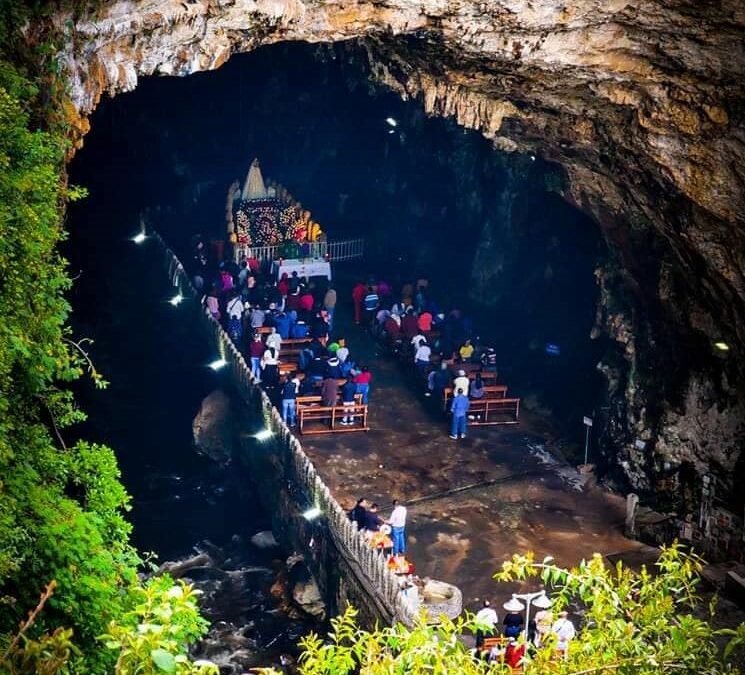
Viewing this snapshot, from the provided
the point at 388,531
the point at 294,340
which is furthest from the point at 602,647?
the point at 294,340

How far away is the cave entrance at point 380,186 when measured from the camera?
2583 cm

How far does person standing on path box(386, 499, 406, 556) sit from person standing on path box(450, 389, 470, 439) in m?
4.43

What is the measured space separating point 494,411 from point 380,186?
11998 millimetres

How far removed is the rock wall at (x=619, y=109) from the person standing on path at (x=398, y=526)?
5.47 m

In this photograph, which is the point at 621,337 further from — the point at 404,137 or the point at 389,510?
the point at 404,137

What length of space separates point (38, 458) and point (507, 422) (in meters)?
12.9

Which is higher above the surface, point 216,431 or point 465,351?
point 465,351

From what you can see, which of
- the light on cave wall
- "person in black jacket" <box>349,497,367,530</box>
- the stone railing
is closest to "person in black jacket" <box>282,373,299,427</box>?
the stone railing

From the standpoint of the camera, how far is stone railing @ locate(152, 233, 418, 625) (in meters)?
17.6

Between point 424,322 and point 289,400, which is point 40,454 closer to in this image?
point 289,400

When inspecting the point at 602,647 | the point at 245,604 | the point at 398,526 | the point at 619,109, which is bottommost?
the point at 245,604

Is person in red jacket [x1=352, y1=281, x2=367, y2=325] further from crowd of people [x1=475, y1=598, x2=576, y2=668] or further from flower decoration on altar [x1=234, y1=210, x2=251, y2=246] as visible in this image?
crowd of people [x1=475, y1=598, x2=576, y2=668]

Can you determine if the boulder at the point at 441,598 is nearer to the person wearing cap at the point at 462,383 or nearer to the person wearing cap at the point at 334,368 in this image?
the person wearing cap at the point at 462,383

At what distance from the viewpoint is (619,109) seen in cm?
1916
